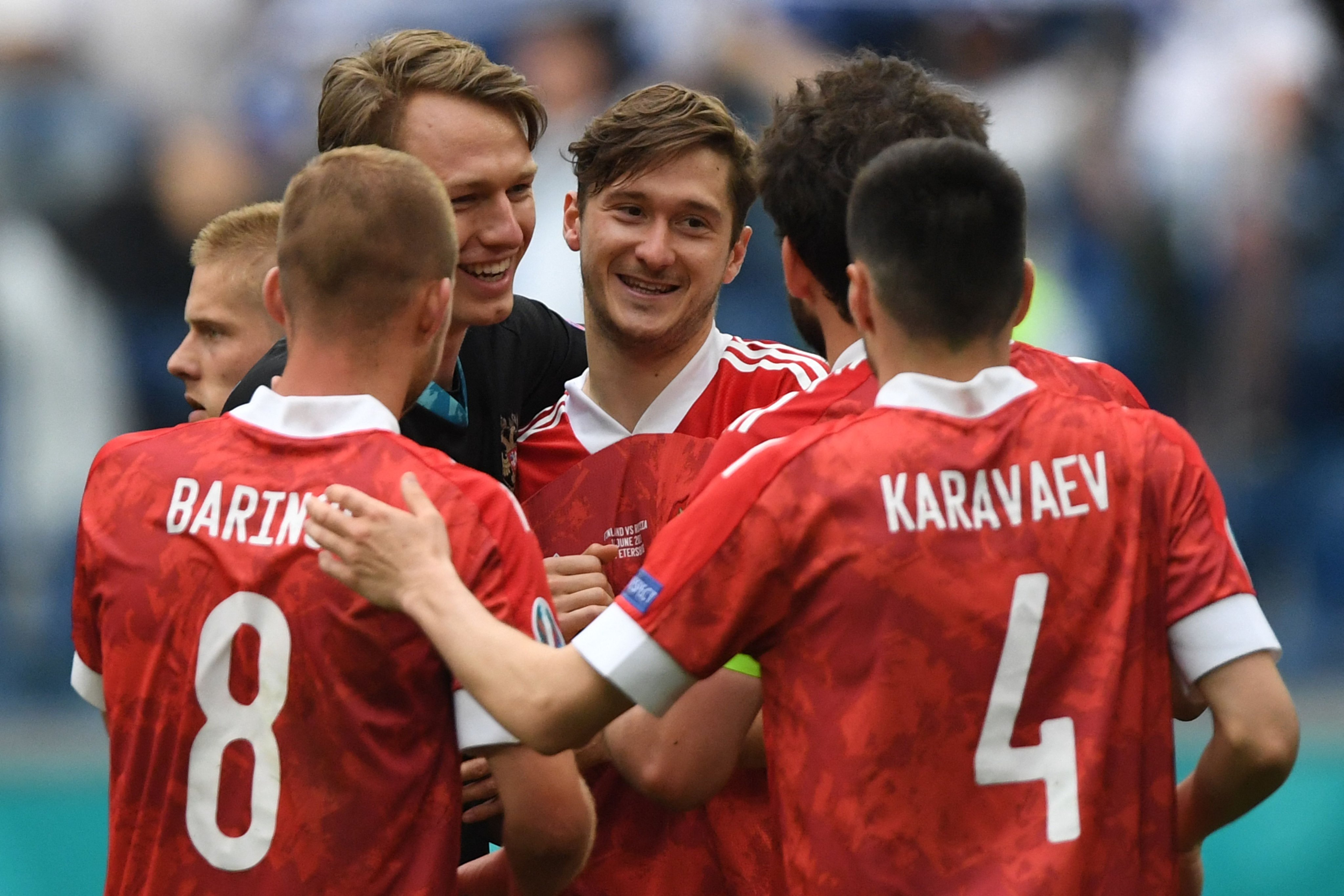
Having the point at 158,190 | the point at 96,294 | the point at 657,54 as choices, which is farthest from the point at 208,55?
the point at 657,54

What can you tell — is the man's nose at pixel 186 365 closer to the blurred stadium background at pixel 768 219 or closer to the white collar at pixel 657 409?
the white collar at pixel 657 409

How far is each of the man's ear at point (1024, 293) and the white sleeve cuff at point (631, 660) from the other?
2.45ft

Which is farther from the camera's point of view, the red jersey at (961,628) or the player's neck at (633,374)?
the player's neck at (633,374)

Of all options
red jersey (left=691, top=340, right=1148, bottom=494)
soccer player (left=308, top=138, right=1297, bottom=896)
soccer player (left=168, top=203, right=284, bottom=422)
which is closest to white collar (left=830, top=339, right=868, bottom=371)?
red jersey (left=691, top=340, right=1148, bottom=494)

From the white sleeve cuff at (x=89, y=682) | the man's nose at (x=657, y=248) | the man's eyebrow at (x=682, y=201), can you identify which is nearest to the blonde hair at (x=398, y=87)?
the man's eyebrow at (x=682, y=201)

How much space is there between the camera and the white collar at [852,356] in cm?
287

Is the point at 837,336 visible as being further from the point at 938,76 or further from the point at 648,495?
the point at 938,76

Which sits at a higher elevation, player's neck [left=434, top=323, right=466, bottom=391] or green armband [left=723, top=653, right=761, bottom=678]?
player's neck [left=434, top=323, right=466, bottom=391]

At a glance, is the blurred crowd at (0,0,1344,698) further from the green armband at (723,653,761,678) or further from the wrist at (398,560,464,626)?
the wrist at (398,560,464,626)

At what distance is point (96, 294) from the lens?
8859mm

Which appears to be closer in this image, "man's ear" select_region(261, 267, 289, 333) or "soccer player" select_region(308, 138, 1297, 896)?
"soccer player" select_region(308, 138, 1297, 896)

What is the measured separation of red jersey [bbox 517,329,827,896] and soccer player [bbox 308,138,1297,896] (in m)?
0.54

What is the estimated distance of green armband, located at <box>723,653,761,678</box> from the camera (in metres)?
2.79

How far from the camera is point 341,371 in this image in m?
2.66
